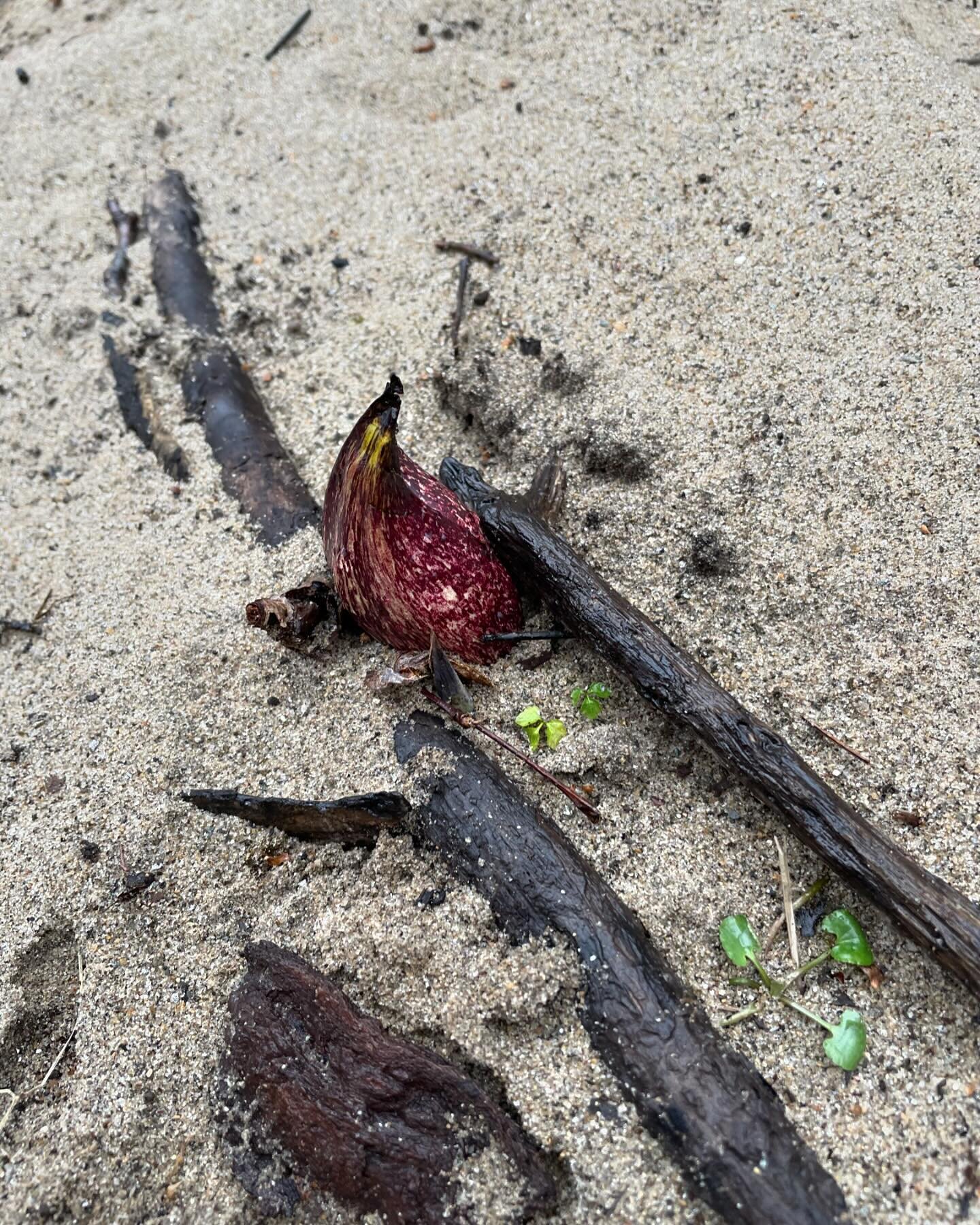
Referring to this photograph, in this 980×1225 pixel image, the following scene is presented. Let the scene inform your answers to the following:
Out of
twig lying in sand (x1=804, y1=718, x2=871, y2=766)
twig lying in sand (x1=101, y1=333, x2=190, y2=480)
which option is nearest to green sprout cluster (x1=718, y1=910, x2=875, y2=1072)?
twig lying in sand (x1=804, y1=718, x2=871, y2=766)

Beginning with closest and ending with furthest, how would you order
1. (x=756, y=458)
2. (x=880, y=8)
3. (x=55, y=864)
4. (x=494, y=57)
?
1. (x=55, y=864)
2. (x=756, y=458)
3. (x=880, y=8)
4. (x=494, y=57)

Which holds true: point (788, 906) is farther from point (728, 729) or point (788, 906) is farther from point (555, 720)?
point (555, 720)

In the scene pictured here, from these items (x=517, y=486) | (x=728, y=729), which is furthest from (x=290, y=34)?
(x=728, y=729)

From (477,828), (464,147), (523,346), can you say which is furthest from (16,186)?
(477,828)

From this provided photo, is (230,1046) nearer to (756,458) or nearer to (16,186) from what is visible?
(756,458)

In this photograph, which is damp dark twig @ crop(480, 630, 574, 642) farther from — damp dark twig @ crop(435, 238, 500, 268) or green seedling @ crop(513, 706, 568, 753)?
damp dark twig @ crop(435, 238, 500, 268)

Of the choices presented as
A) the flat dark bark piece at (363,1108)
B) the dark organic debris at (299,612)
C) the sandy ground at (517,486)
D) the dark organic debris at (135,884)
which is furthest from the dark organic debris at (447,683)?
the dark organic debris at (135,884)
